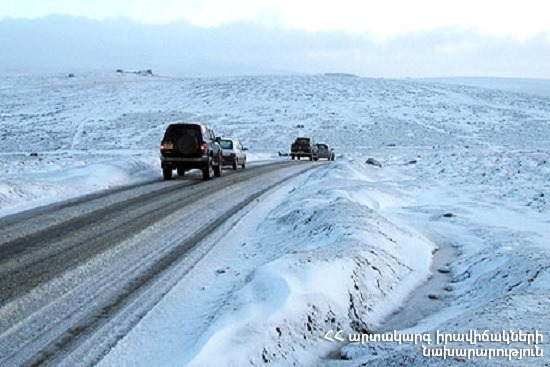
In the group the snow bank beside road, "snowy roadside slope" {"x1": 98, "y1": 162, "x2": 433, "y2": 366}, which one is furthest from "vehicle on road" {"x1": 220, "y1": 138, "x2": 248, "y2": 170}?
"snowy roadside slope" {"x1": 98, "y1": 162, "x2": 433, "y2": 366}

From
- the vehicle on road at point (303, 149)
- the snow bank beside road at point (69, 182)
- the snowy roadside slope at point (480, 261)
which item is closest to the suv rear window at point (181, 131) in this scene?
the snow bank beside road at point (69, 182)

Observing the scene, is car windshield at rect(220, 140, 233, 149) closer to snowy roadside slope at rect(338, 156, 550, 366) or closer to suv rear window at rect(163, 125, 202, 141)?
suv rear window at rect(163, 125, 202, 141)

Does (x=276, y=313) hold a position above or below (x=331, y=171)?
above

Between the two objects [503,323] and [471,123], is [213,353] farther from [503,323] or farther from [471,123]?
[471,123]

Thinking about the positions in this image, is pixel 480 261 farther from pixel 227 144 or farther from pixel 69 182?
pixel 227 144

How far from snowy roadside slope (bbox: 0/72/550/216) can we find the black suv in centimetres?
1654

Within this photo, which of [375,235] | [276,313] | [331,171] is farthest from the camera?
[331,171]

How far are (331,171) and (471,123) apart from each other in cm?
5051

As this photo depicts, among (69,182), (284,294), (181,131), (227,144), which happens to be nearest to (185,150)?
(181,131)

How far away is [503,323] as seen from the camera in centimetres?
392

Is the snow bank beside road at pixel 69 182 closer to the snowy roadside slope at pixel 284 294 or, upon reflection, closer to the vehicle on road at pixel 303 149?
the snowy roadside slope at pixel 284 294

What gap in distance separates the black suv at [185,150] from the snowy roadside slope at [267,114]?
54.3ft

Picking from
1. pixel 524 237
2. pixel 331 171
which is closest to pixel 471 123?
pixel 331 171

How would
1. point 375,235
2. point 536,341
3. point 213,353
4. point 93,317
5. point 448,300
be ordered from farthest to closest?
point 375,235, point 448,300, point 93,317, point 213,353, point 536,341
